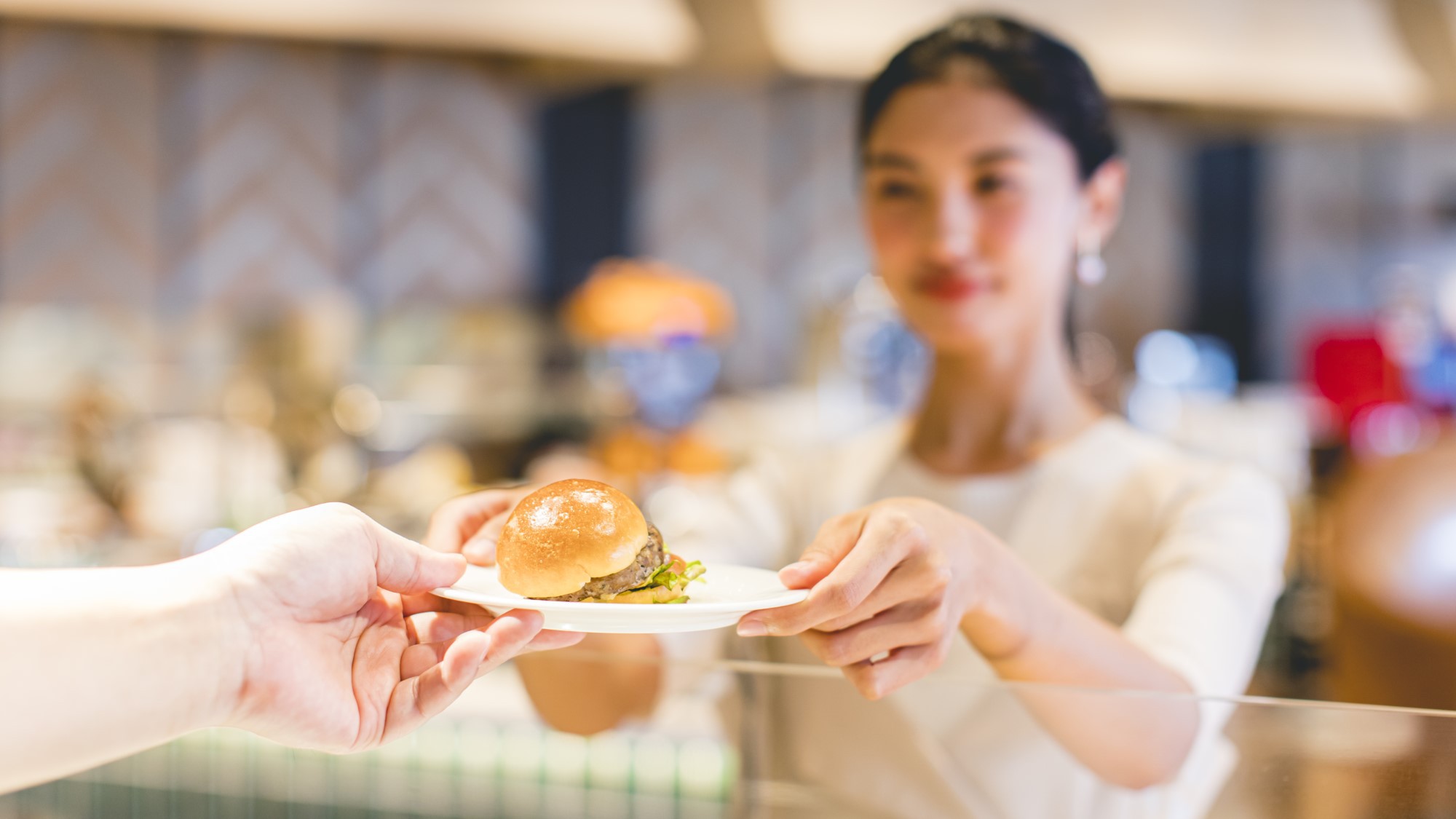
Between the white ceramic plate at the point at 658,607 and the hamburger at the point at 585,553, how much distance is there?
2 cm

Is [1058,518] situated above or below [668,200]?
below

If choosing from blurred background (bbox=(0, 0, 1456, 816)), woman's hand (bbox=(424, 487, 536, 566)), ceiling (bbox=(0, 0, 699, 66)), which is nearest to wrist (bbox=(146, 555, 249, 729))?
woman's hand (bbox=(424, 487, 536, 566))

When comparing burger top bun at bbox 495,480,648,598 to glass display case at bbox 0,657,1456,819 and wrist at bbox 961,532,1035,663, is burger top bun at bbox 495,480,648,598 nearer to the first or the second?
glass display case at bbox 0,657,1456,819

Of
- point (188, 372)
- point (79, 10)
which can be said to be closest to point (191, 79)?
point (79, 10)

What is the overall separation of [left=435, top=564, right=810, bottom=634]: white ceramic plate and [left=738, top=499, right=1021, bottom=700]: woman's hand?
0.06ft

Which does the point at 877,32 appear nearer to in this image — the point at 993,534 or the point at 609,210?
the point at 609,210

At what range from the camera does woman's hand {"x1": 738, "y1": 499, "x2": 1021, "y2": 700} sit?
68 cm

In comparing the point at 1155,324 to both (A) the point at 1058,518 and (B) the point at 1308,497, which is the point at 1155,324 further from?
(A) the point at 1058,518

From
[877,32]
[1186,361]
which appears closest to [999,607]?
[877,32]

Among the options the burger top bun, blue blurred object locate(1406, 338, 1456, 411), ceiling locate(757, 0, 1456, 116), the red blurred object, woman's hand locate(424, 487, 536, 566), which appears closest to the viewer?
the burger top bun

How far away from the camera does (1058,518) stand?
4.03 feet

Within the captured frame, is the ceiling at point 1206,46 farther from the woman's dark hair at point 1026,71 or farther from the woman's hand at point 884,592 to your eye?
the woman's hand at point 884,592

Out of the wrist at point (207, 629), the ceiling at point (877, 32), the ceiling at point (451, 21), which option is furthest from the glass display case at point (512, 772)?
the ceiling at point (451, 21)

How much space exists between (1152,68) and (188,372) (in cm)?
510
